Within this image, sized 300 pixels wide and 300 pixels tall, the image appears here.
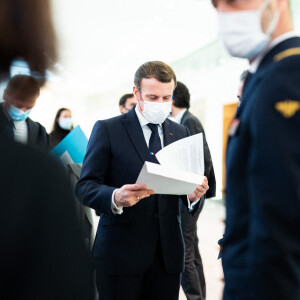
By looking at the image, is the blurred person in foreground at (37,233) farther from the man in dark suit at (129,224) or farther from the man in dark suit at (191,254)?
the man in dark suit at (191,254)

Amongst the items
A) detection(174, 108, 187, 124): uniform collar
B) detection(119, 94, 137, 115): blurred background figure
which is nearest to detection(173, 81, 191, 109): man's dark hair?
detection(174, 108, 187, 124): uniform collar

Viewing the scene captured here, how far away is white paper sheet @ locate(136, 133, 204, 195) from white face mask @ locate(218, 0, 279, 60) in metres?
0.51

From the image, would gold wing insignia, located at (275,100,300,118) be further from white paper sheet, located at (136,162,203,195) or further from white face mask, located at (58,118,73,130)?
white face mask, located at (58,118,73,130)

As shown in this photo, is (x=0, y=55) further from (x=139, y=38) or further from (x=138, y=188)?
(x=139, y=38)

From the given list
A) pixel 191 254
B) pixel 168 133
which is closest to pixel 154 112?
pixel 168 133

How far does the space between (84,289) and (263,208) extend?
0.44 meters

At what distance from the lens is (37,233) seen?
1.54 ft

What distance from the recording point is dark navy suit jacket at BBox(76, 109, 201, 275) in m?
1.63

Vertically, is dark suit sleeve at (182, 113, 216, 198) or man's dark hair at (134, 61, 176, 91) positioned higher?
man's dark hair at (134, 61, 176, 91)

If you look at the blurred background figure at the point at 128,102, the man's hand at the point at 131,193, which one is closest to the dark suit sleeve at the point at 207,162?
the man's hand at the point at 131,193

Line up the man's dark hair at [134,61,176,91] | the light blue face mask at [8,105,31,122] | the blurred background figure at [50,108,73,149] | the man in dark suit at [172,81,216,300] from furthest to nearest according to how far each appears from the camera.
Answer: the blurred background figure at [50,108,73,149] < the man in dark suit at [172,81,216,300] < the man's dark hair at [134,61,176,91] < the light blue face mask at [8,105,31,122]

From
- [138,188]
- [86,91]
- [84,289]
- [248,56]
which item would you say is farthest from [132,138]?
[86,91]

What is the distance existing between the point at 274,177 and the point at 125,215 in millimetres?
986

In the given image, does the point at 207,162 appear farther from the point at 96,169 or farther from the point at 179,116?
the point at 96,169
